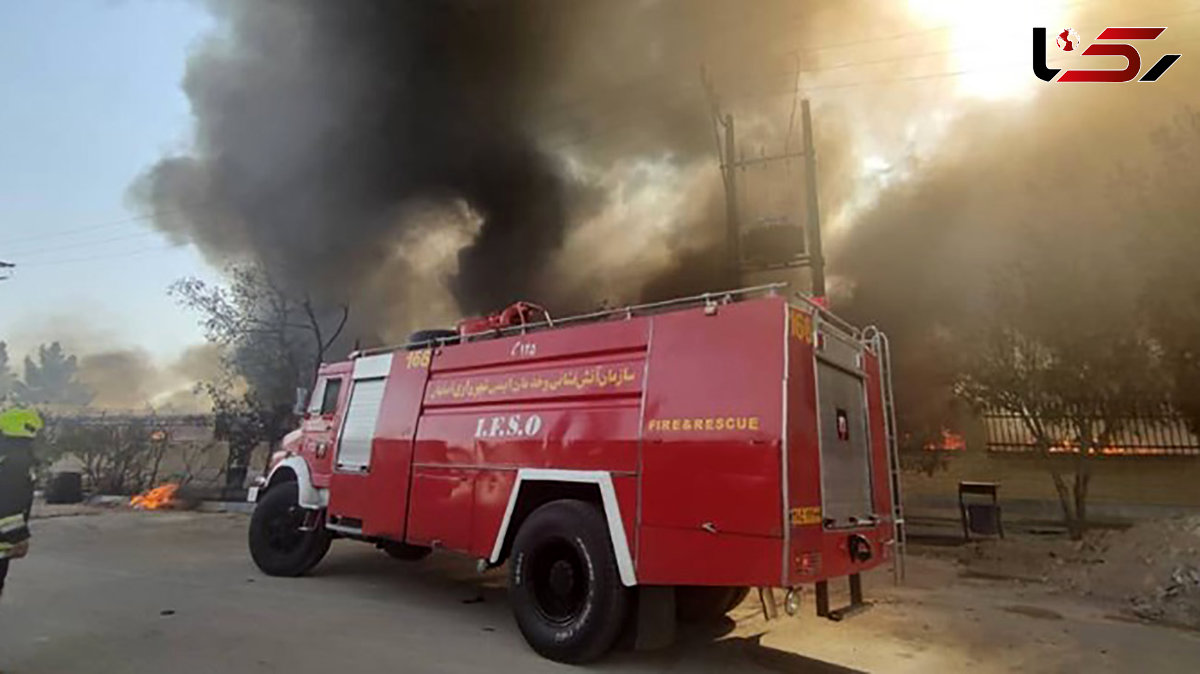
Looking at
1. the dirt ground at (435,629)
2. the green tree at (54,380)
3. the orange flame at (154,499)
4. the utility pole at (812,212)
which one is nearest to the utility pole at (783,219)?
the utility pole at (812,212)

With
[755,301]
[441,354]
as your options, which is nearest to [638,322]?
[755,301]

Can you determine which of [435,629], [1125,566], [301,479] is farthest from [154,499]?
[1125,566]

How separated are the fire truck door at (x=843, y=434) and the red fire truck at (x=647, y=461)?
2 centimetres

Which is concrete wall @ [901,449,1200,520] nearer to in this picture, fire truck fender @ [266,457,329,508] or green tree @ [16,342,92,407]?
fire truck fender @ [266,457,329,508]

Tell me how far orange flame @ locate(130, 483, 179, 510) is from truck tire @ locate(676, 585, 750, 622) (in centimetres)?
1565

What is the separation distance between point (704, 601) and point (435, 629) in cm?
226

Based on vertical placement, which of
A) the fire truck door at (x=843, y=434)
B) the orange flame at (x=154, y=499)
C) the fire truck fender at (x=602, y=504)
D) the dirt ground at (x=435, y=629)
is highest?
the fire truck door at (x=843, y=434)

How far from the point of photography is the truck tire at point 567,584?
4.39 m

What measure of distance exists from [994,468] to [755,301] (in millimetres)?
10752

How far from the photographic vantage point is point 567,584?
4.73 m

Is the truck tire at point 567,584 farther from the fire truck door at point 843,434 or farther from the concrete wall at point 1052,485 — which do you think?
the concrete wall at point 1052,485

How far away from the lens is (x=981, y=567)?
8641mm

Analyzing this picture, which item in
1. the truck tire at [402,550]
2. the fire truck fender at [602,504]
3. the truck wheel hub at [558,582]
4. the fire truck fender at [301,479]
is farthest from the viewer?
the fire truck fender at [301,479]

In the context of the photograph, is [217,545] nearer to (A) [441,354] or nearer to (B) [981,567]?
(A) [441,354]
